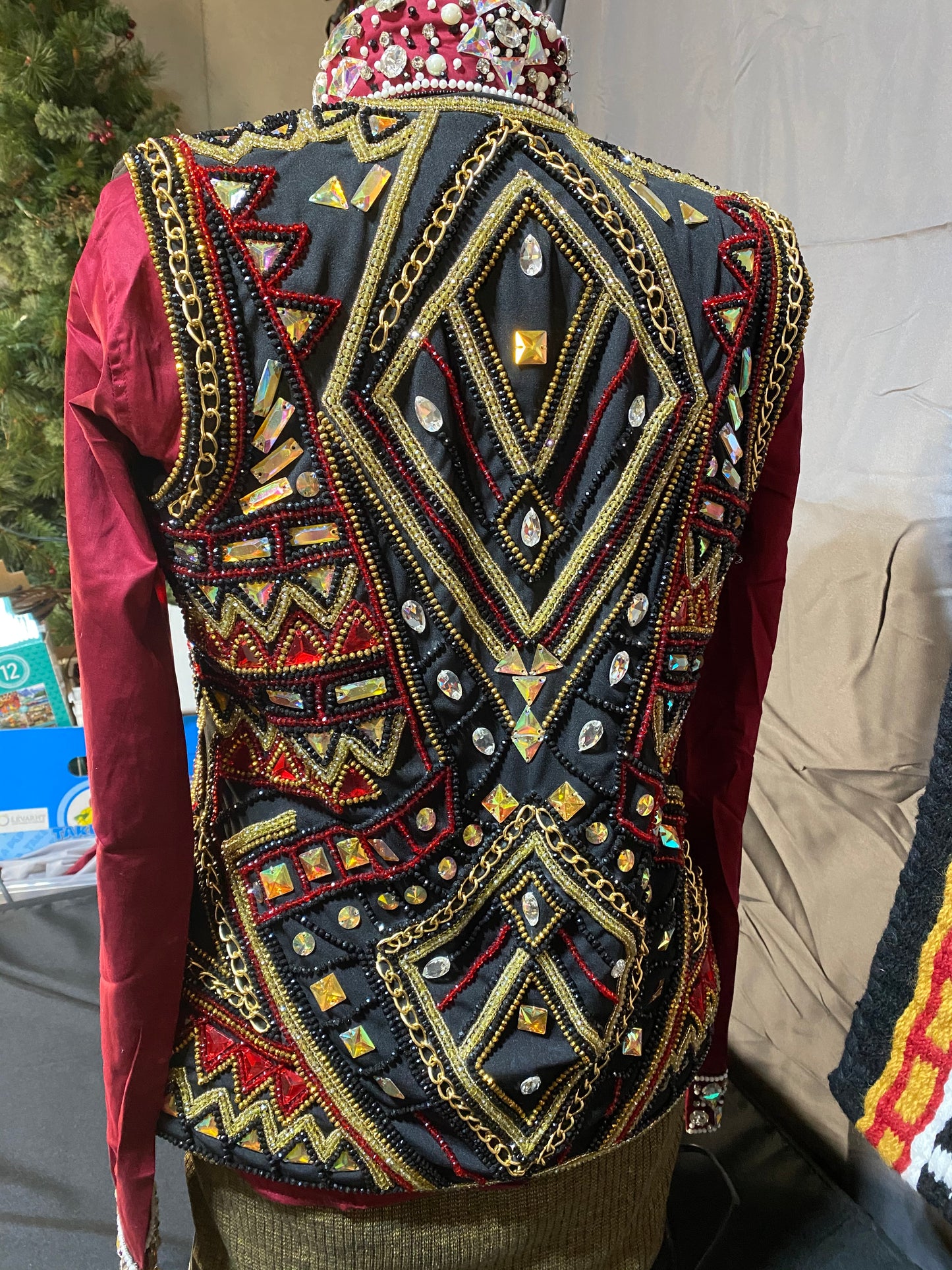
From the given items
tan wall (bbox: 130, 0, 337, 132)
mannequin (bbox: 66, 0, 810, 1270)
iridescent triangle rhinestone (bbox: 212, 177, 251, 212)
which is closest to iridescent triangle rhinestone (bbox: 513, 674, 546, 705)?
mannequin (bbox: 66, 0, 810, 1270)

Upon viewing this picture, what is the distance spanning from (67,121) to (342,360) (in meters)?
1.42

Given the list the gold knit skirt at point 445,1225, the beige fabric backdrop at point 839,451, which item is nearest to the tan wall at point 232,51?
the beige fabric backdrop at point 839,451

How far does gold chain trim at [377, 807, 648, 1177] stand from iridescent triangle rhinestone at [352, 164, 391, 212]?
407 millimetres

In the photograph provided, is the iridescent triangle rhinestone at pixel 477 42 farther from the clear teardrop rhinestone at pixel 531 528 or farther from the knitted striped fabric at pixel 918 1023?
the knitted striped fabric at pixel 918 1023

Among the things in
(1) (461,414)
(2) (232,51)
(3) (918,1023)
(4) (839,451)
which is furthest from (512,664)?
(2) (232,51)

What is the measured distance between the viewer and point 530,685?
62cm

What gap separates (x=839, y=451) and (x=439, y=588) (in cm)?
77

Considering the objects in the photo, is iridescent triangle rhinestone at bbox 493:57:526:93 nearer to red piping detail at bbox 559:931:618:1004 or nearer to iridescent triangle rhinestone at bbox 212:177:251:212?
iridescent triangle rhinestone at bbox 212:177:251:212

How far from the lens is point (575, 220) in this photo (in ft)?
1.91

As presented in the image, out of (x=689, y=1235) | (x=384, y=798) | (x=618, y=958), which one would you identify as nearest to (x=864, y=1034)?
(x=618, y=958)

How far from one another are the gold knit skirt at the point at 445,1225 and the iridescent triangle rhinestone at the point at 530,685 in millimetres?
389

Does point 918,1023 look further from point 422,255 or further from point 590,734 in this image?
point 422,255

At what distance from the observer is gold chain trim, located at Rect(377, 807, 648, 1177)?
64 centimetres

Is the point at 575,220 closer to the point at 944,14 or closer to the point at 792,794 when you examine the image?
the point at 944,14
